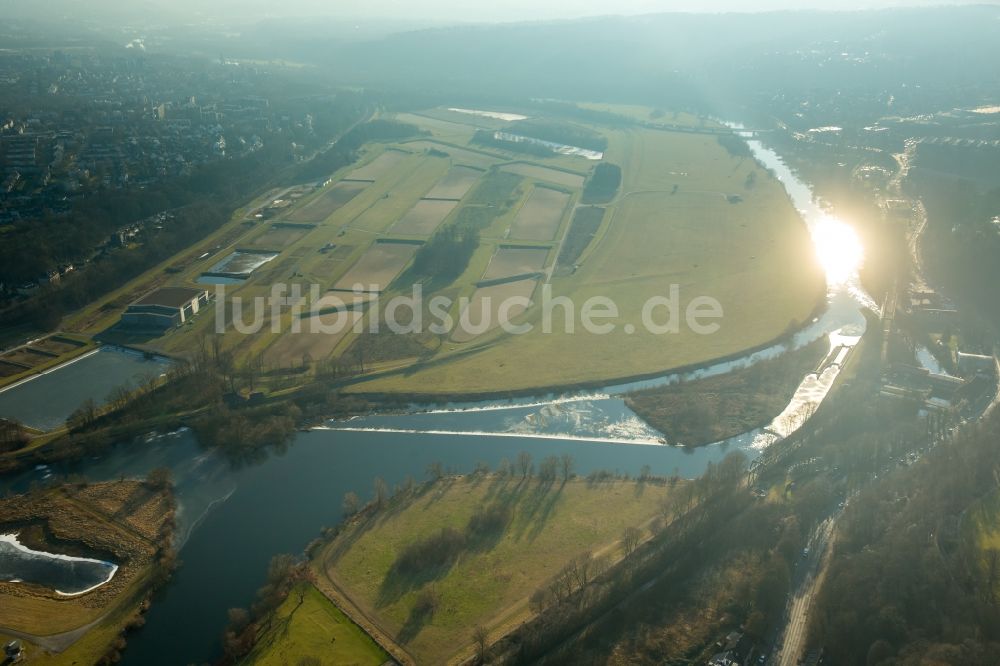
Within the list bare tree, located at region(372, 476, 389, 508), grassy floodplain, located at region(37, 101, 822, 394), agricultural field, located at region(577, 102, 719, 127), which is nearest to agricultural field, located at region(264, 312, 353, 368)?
grassy floodplain, located at region(37, 101, 822, 394)

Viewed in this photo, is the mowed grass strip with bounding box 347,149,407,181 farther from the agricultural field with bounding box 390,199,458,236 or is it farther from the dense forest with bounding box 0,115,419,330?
the agricultural field with bounding box 390,199,458,236

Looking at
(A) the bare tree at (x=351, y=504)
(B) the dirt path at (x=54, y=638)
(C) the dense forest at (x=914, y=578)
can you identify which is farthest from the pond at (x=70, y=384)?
(C) the dense forest at (x=914, y=578)

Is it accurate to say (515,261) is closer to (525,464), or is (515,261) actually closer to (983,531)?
(525,464)

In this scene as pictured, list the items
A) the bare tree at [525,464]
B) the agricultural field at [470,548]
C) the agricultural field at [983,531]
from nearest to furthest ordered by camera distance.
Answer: the agricultural field at [470,548] → the agricultural field at [983,531] → the bare tree at [525,464]

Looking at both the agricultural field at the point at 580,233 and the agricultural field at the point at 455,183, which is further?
the agricultural field at the point at 455,183

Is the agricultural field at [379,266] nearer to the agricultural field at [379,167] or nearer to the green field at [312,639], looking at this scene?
the agricultural field at [379,167]
